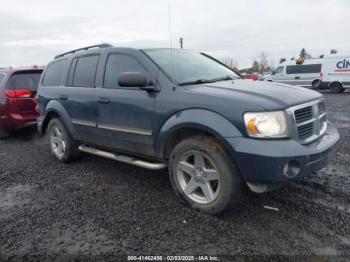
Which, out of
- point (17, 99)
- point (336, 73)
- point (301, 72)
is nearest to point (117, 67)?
point (17, 99)

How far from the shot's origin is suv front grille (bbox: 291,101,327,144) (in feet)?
8.68

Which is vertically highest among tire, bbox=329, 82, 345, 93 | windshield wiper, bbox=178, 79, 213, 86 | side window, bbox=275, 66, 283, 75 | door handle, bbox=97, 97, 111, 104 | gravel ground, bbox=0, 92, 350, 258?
windshield wiper, bbox=178, 79, 213, 86

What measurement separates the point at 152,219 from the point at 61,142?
8.70ft

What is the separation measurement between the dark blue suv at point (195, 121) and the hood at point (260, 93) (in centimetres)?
1

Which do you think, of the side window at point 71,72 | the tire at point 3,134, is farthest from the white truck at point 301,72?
the side window at point 71,72

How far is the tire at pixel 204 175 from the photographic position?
107 inches

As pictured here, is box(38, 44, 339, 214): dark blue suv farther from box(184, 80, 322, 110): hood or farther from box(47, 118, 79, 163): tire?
box(47, 118, 79, 163): tire

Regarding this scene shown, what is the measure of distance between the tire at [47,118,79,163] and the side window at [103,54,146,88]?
1.38 metres

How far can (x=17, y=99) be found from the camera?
6145 millimetres

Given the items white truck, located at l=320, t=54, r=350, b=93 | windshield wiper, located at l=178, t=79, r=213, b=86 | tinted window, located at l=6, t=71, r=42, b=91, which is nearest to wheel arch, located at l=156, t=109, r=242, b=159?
windshield wiper, located at l=178, t=79, r=213, b=86

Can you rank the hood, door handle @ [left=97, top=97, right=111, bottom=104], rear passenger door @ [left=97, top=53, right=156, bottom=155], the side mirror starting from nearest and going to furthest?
1. the hood
2. the side mirror
3. rear passenger door @ [left=97, top=53, right=156, bottom=155]
4. door handle @ [left=97, top=97, right=111, bottom=104]

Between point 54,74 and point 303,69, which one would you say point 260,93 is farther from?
point 303,69

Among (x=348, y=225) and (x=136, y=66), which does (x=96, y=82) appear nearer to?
(x=136, y=66)

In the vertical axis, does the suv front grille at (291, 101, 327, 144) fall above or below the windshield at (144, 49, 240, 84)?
below
